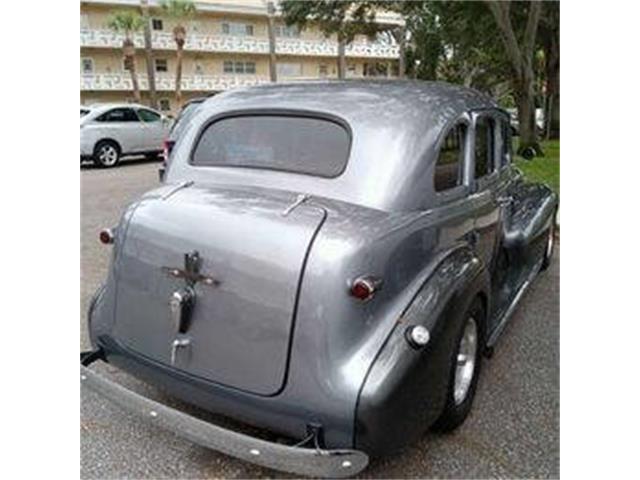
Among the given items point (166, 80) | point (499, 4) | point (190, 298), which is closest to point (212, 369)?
point (190, 298)

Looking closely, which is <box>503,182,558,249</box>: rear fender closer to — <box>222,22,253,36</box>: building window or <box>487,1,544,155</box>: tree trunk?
<box>487,1,544,155</box>: tree trunk

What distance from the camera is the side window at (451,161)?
3178 millimetres

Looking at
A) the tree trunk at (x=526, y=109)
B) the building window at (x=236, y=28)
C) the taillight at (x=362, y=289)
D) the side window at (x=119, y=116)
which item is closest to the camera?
the taillight at (x=362, y=289)

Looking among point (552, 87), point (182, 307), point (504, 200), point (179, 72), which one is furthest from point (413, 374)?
point (179, 72)

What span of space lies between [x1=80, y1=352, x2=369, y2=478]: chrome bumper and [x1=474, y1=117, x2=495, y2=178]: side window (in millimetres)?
1956

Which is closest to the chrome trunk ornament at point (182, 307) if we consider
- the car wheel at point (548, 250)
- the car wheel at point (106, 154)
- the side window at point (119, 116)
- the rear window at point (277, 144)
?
the rear window at point (277, 144)

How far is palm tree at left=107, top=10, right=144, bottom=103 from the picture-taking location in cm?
3362

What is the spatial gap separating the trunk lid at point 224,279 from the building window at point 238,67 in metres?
41.4

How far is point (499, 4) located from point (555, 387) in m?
13.3

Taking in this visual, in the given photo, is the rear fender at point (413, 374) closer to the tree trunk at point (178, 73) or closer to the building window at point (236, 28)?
the tree trunk at point (178, 73)

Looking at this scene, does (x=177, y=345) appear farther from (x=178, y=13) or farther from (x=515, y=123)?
(x=178, y=13)

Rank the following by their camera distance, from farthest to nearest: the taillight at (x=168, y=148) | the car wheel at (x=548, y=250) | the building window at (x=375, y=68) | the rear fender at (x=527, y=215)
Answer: the building window at (x=375, y=68), the car wheel at (x=548, y=250), the taillight at (x=168, y=148), the rear fender at (x=527, y=215)

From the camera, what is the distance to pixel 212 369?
2730mm

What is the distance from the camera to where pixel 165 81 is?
134ft
